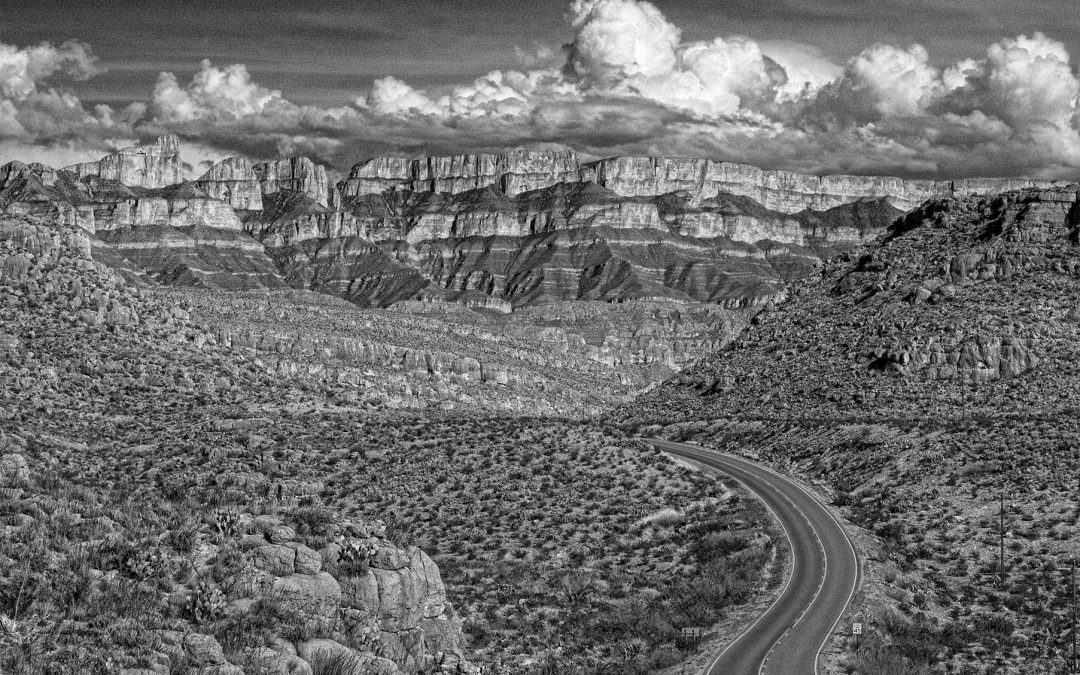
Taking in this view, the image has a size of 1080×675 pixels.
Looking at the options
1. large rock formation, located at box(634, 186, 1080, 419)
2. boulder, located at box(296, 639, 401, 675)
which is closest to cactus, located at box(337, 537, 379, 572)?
boulder, located at box(296, 639, 401, 675)

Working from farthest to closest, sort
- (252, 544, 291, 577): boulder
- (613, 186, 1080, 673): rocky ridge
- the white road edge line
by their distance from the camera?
(613, 186, 1080, 673): rocky ridge → the white road edge line → (252, 544, 291, 577): boulder

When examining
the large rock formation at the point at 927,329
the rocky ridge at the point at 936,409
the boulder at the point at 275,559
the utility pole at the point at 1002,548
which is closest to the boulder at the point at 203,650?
the boulder at the point at 275,559

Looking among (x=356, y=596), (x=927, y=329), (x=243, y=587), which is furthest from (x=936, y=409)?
(x=243, y=587)

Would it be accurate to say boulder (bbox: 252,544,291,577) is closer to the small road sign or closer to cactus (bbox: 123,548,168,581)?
cactus (bbox: 123,548,168,581)

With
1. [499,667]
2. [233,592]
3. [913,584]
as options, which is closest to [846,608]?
Answer: [913,584]

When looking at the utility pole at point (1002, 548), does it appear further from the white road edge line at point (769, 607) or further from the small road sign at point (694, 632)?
the small road sign at point (694, 632)

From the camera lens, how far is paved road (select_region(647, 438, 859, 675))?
123 feet

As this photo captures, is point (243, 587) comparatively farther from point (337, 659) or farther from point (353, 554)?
point (353, 554)

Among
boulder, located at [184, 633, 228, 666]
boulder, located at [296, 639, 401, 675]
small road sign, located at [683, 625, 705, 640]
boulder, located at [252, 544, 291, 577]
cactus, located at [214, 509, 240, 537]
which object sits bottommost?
small road sign, located at [683, 625, 705, 640]

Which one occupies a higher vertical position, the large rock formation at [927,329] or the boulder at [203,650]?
the large rock formation at [927,329]

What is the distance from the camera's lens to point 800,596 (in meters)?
44.8

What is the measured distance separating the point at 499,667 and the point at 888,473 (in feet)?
128

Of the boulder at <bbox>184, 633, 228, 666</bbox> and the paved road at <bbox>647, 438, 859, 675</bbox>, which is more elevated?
the boulder at <bbox>184, 633, 228, 666</bbox>

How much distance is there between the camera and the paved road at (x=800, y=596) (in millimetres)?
37500
